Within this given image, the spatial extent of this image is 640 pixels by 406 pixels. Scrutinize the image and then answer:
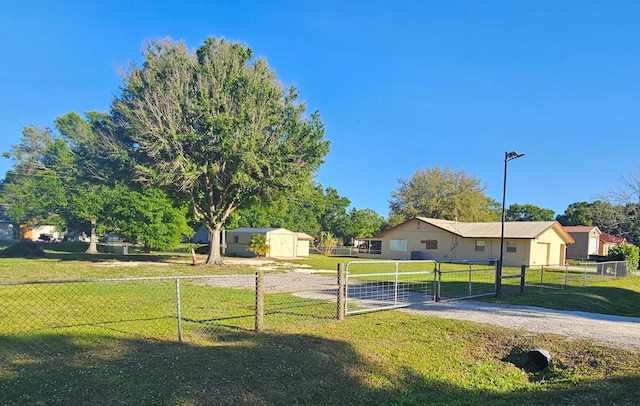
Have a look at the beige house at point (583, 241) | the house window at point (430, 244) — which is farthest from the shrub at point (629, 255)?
the beige house at point (583, 241)

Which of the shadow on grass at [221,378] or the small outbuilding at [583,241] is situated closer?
the shadow on grass at [221,378]

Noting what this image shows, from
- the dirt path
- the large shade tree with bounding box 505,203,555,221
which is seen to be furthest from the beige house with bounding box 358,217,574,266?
the large shade tree with bounding box 505,203,555,221

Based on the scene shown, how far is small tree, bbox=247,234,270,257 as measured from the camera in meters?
35.8

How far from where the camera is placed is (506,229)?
35969 millimetres

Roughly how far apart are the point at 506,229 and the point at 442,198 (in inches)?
711

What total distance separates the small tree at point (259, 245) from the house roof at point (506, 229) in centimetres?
1397

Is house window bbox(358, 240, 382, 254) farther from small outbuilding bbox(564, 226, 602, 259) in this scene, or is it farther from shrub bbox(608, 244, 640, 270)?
small outbuilding bbox(564, 226, 602, 259)

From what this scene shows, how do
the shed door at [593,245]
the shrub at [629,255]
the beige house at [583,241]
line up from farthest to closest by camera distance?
1. the shed door at [593,245]
2. the beige house at [583,241]
3. the shrub at [629,255]

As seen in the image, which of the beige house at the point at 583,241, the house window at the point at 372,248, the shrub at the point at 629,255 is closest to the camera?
the shrub at the point at 629,255

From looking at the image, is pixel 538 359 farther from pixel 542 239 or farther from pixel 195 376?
pixel 542 239

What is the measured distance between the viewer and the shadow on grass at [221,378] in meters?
4.36

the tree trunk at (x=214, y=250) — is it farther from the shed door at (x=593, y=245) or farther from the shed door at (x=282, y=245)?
the shed door at (x=593, y=245)

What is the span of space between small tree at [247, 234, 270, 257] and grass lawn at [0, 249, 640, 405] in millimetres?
27007

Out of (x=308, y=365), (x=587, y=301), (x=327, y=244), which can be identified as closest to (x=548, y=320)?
(x=587, y=301)
